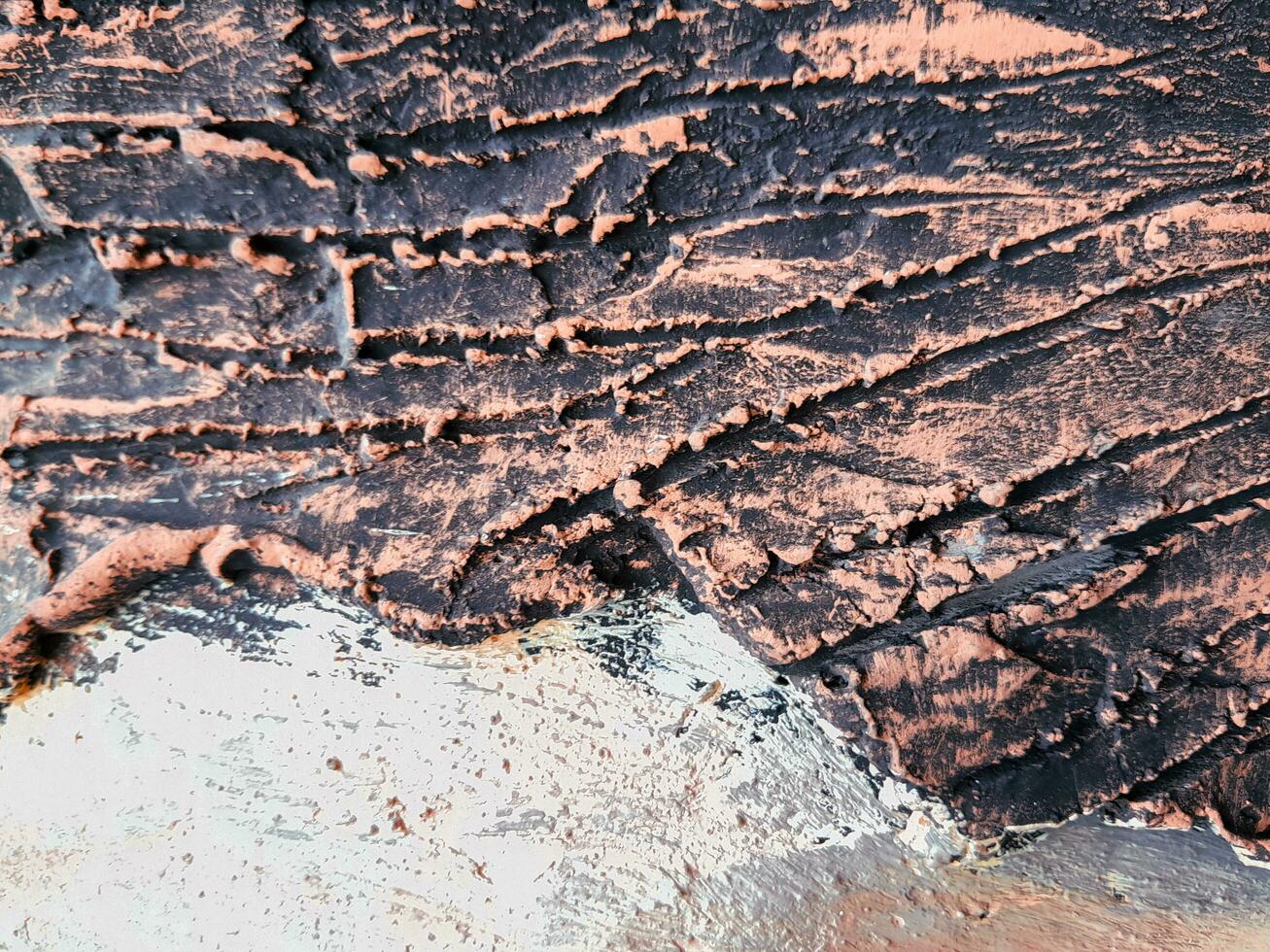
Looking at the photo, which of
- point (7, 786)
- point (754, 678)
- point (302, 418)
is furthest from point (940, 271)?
point (7, 786)

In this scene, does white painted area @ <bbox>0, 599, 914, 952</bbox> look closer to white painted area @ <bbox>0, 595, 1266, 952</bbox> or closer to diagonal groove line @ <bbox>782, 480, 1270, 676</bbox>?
white painted area @ <bbox>0, 595, 1266, 952</bbox>

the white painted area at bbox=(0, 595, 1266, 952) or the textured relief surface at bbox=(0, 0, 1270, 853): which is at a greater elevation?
the textured relief surface at bbox=(0, 0, 1270, 853)

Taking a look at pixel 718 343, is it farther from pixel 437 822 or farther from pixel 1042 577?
pixel 437 822

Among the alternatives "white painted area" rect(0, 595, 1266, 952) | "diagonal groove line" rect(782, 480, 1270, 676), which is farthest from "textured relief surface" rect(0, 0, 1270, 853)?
"white painted area" rect(0, 595, 1266, 952)

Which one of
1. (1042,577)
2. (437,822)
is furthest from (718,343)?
(437,822)

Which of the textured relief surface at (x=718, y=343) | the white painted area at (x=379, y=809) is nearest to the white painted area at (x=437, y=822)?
the white painted area at (x=379, y=809)
